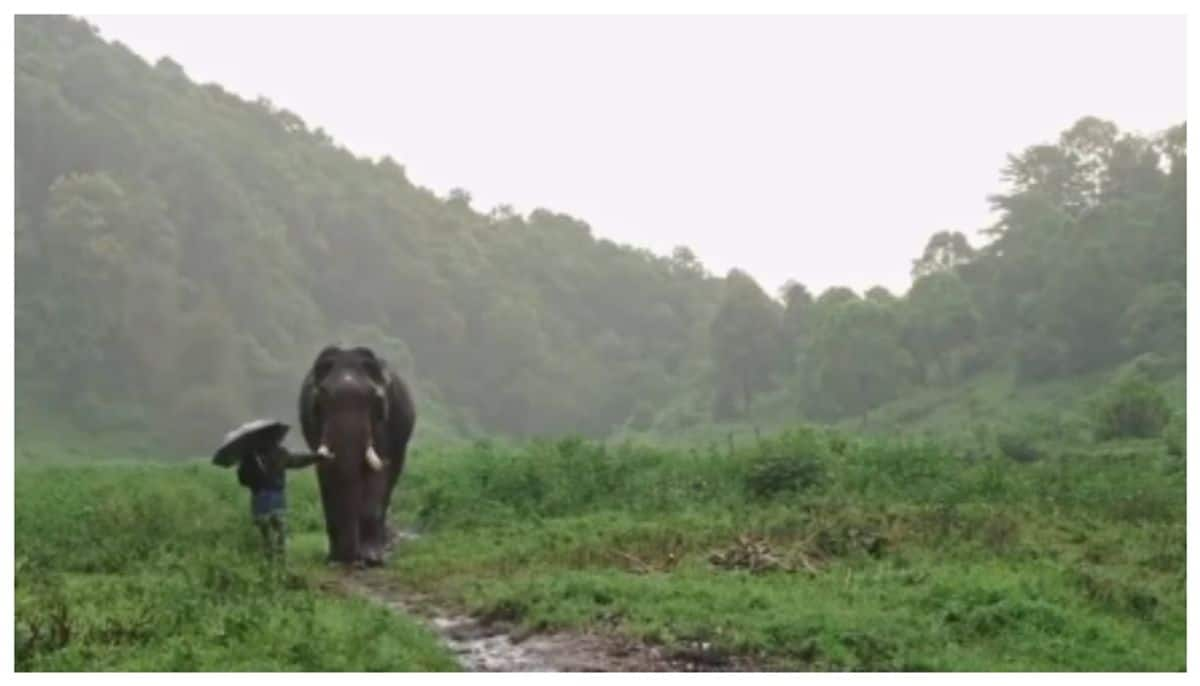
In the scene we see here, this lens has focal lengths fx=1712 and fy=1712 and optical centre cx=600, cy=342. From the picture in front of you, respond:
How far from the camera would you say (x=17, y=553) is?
14.9m

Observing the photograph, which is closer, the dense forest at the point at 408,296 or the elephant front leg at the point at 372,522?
the elephant front leg at the point at 372,522

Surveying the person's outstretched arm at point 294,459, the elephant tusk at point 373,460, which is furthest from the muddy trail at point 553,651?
the elephant tusk at point 373,460

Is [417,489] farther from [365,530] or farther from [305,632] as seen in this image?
[305,632]

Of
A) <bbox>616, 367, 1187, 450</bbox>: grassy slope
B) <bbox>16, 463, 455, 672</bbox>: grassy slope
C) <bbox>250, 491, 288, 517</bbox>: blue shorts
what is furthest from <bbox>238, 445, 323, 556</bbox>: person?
<bbox>616, 367, 1187, 450</bbox>: grassy slope

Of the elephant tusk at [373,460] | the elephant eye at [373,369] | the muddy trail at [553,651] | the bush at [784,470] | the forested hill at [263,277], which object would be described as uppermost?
the forested hill at [263,277]

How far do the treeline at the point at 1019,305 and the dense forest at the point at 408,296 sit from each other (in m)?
0.10

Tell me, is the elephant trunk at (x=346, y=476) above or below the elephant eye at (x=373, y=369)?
below

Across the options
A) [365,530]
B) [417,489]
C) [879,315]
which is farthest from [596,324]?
[365,530]

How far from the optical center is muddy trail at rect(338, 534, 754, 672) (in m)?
9.94

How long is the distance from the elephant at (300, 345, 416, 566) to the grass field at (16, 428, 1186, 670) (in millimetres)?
449

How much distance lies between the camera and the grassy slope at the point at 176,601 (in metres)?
9.52

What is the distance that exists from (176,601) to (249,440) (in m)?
3.41

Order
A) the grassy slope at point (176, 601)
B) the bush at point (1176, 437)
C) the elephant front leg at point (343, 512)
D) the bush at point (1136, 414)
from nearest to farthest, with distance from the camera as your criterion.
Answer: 1. the grassy slope at point (176, 601)
2. the elephant front leg at point (343, 512)
3. the bush at point (1176, 437)
4. the bush at point (1136, 414)

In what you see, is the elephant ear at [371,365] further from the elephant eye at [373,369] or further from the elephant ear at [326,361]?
the elephant ear at [326,361]
